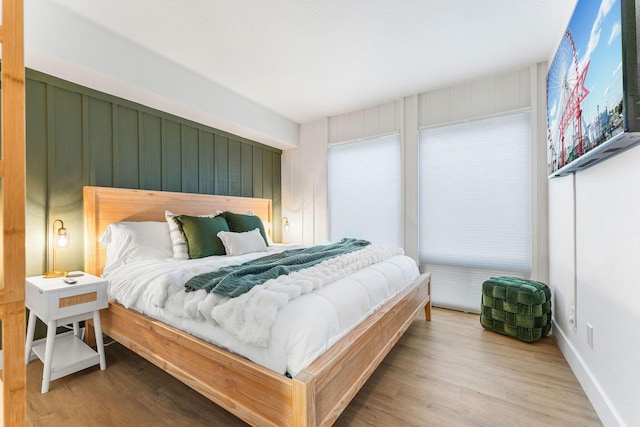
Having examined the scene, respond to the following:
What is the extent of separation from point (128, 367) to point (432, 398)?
211cm

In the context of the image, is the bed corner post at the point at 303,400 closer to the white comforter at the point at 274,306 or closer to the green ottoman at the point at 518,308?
the white comforter at the point at 274,306

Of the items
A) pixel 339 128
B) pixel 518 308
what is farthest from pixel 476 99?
pixel 518 308

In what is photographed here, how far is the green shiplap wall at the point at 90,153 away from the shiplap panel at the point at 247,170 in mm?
421

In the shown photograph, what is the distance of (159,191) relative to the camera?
3059 millimetres

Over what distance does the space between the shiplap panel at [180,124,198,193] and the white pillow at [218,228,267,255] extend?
98cm

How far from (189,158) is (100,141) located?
90 cm

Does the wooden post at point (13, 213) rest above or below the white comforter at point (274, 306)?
above

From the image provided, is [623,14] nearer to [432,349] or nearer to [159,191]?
[432,349]

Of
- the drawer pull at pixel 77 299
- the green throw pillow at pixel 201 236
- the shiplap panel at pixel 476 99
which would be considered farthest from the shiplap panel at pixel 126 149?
the shiplap panel at pixel 476 99

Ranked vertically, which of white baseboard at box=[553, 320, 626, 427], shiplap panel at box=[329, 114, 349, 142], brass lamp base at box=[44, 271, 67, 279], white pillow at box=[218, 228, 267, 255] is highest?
shiplap panel at box=[329, 114, 349, 142]

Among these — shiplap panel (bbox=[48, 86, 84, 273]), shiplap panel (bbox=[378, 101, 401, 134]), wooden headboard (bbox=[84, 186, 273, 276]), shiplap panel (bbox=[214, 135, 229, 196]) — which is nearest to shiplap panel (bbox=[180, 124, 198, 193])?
wooden headboard (bbox=[84, 186, 273, 276])

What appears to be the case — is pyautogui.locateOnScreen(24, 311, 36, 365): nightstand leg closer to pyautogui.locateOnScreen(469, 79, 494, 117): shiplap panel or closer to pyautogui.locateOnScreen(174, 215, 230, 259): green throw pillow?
pyautogui.locateOnScreen(174, 215, 230, 259): green throw pillow

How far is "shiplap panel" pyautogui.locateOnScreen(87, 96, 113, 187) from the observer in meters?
2.59

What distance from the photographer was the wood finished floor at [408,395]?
1.56 meters
